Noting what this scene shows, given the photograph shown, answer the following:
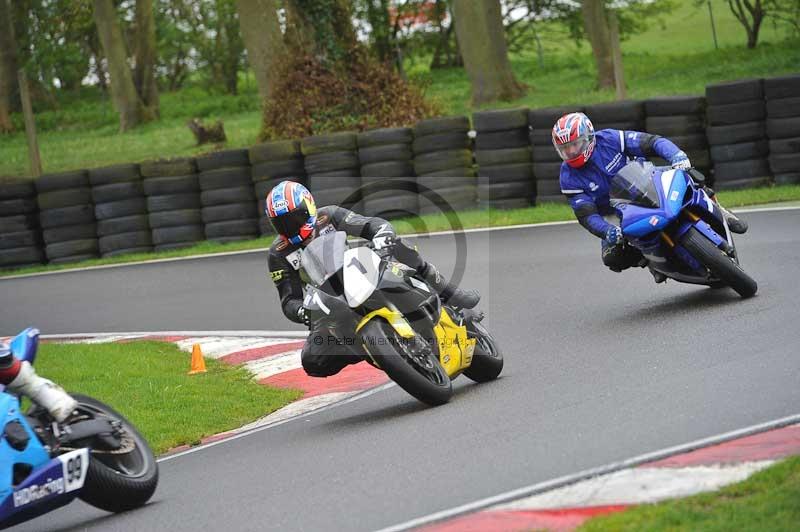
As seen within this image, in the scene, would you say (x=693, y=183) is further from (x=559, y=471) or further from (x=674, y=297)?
(x=559, y=471)

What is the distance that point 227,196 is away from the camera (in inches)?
789

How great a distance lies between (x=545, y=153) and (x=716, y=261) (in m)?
8.48

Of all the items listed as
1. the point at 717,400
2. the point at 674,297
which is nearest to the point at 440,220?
the point at 674,297

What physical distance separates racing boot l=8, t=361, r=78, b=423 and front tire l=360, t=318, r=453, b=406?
1.89m

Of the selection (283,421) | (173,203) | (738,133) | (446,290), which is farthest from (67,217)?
(446,290)

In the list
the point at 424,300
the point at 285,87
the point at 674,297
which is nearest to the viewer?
the point at 424,300

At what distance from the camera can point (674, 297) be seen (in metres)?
11.2

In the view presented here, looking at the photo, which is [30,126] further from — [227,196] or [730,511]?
[730,511]

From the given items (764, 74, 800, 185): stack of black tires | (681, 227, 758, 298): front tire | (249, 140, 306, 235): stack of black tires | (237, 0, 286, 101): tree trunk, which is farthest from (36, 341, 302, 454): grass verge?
(237, 0, 286, 101): tree trunk

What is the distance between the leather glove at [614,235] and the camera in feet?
35.4

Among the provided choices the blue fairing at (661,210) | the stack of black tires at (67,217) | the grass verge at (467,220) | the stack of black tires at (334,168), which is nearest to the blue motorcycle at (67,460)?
the blue fairing at (661,210)

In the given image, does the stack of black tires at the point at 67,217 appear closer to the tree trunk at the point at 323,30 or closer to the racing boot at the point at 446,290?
the tree trunk at the point at 323,30

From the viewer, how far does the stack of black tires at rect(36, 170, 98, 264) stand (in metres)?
20.5

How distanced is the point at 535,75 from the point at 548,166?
17680 millimetres
